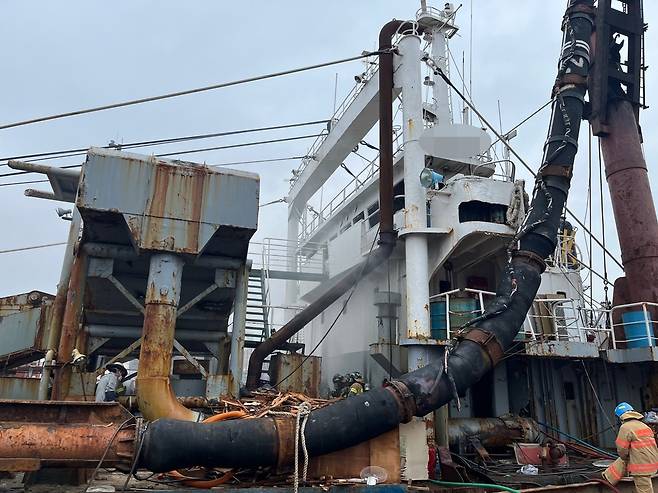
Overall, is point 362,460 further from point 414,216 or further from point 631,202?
point 631,202

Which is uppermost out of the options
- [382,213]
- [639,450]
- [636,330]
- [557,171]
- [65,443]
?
[557,171]

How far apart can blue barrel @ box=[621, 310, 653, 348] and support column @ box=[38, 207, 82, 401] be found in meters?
13.5

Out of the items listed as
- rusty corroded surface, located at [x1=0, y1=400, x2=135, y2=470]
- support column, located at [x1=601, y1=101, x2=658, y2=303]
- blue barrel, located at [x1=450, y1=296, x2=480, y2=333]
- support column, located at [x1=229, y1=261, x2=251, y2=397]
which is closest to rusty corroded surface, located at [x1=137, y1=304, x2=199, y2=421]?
support column, located at [x1=229, y1=261, x2=251, y2=397]

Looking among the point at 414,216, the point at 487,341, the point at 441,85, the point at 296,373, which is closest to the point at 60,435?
the point at 487,341

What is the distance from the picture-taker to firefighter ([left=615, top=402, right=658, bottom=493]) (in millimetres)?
6578

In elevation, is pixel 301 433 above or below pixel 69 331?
below

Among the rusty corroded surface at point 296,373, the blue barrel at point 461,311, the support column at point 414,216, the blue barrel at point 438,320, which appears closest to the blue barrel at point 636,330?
the blue barrel at point 461,311

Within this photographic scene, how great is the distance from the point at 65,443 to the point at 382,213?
29.4 feet

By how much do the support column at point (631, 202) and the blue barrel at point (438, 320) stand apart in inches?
229

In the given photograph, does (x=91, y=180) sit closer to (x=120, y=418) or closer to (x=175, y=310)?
(x=175, y=310)

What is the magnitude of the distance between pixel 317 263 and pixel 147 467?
14.8 metres

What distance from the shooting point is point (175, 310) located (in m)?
8.45

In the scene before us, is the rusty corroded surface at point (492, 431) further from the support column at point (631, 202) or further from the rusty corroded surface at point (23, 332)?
the rusty corroded surface at point (23, 332)

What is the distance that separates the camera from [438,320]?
464 inches
